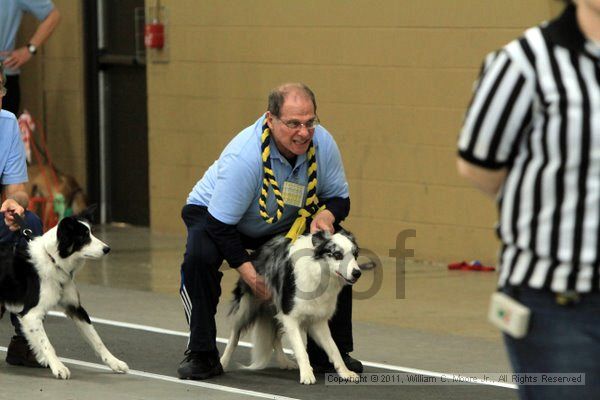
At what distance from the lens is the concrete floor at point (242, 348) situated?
576 cm

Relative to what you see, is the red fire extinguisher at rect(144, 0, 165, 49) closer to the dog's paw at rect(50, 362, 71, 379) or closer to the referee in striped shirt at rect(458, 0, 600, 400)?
the dog's paw at rect(50, 362, 71, 379)

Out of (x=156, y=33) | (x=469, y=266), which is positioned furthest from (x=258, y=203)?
(x=156, y=33)

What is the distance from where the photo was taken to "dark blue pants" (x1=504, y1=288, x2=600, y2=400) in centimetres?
263

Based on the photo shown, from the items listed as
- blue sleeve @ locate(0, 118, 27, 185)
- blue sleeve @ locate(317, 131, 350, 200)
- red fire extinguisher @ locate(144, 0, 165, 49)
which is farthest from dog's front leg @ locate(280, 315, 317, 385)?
red fire extinguisher @ locate(144, 0, 165, 49)

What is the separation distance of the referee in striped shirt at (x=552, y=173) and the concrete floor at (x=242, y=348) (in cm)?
301

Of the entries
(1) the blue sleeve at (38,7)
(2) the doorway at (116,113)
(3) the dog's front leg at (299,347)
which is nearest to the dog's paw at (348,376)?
(3) the dog's front leg at (299,347)

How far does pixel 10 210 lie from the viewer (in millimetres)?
6184

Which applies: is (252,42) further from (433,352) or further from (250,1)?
(433,352)

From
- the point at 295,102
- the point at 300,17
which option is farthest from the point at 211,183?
the point at 300,17

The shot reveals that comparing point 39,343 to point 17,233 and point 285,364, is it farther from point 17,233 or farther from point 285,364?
point 285,364

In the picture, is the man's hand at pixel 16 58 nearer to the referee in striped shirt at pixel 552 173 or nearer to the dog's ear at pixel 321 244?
the dog's ear at pixel 321 244

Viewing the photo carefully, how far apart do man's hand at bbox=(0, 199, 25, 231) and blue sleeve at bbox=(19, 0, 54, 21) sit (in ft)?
18.2

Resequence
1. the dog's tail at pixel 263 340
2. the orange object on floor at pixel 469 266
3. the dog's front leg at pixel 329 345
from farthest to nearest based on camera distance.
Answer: the orange object on floor at pixel 469 266
the dog's tail at pixel 263 340
the dog's front leg at pixel 329 345

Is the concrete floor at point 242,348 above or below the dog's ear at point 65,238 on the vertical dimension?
below
